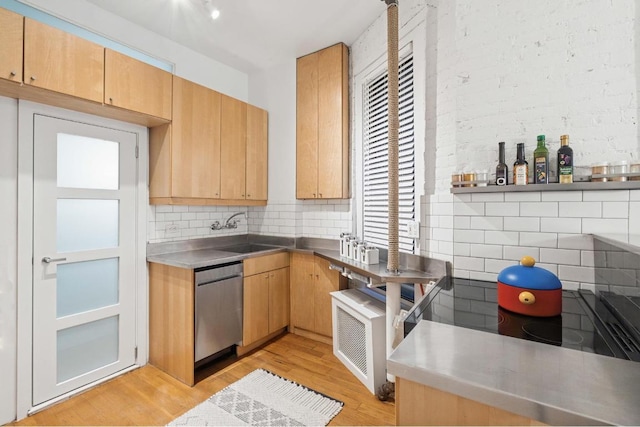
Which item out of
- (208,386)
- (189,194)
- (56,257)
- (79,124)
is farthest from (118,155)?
(208,386)

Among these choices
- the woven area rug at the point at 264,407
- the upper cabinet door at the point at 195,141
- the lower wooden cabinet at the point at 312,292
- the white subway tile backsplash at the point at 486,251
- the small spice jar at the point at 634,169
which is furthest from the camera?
the lower wooden cabinet at the point at 312,292

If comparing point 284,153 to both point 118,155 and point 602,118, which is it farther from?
point 602,118

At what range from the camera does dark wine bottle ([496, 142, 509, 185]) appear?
162 centimetres

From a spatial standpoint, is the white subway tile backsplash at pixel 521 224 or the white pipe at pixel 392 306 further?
the white pipe at pixel 392 306

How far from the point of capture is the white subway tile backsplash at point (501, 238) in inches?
63.7

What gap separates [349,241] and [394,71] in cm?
141

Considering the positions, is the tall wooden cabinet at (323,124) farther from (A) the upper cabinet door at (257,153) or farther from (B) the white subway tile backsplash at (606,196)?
(B) the white subway tile backsplash at (606,196)

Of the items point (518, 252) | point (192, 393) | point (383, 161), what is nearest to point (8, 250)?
point (192, 393)

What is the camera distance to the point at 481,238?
1.71m

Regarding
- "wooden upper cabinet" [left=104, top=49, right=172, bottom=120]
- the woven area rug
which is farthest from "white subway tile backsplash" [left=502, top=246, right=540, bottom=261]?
"wooden upper cabinet" [left=104, top=49, right=172, bottom=120]

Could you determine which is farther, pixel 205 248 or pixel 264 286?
pixel 205 248

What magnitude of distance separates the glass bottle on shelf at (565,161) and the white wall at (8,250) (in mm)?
3251

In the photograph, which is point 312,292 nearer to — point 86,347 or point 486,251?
point 486,251

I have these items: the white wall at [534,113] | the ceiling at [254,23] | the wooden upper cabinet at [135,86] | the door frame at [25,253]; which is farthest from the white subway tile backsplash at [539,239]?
the door frame at [25,253]
